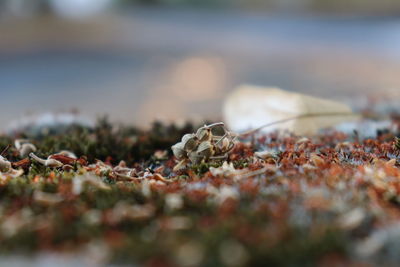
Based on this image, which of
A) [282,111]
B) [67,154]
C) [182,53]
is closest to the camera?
[67,154]

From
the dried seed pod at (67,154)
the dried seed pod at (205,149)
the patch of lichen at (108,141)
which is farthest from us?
the patch of lichen at (108,141)

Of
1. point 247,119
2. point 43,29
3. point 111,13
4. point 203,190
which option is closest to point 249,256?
point 203,190

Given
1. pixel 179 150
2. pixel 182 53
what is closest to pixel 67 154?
pixel 179 150

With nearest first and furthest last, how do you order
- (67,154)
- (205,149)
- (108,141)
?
(205,149) < (67,154) < (108,141)

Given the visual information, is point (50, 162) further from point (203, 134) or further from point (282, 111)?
point (282, 111)

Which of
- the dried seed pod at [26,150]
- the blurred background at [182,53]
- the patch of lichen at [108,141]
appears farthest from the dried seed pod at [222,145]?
the blurred background at [182,53]

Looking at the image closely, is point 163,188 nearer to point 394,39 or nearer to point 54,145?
point 54,145

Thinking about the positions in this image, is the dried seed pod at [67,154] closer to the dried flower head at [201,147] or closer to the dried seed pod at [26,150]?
the dried seed pod at [26,150]
